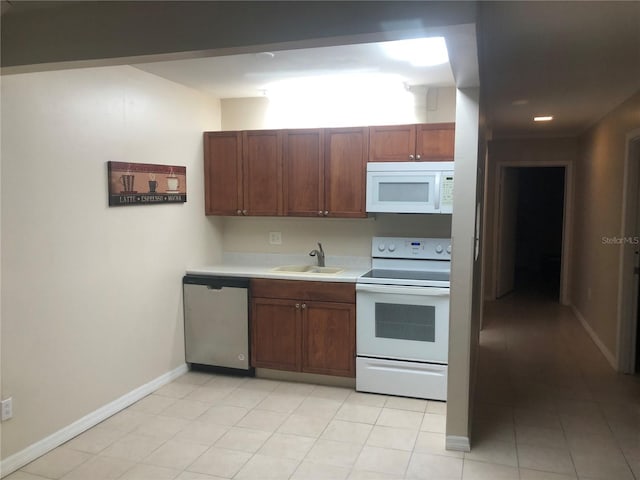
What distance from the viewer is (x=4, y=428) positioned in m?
2.65

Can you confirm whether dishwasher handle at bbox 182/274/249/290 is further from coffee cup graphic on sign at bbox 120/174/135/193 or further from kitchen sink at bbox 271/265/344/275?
coffee cup graphic on sign at bbox 120/174/135/193

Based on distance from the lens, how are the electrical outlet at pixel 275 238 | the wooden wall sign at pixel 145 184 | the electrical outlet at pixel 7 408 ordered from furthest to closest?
the electrical outlet at pixel 275 238, the wooden wall sign at pixel 145 184, the electrical outlet at pixel 7 408

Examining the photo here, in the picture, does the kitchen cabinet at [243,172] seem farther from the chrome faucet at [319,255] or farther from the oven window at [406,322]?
the oven window at [406,322]

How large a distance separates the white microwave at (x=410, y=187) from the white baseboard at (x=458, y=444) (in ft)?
5.20

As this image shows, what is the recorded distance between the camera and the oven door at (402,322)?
3.56m

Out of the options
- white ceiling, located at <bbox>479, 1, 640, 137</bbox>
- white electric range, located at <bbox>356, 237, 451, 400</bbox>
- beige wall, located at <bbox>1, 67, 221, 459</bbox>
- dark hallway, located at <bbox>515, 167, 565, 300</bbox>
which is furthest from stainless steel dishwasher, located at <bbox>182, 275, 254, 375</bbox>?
dark hallway, located at <bbox>515, 167, 565, 300</bbox>

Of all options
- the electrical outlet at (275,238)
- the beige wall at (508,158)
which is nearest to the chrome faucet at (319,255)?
the electrical outlet at (275,238)

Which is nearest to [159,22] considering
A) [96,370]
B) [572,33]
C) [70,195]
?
[70,195]

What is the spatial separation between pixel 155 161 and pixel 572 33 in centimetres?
282

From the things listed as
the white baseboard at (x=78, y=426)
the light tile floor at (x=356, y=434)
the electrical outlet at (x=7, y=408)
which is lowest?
the light tile floor at (x=356, y=434)

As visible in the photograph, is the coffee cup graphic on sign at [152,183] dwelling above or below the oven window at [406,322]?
above

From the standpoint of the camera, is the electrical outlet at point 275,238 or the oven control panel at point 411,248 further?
the electrical outlet at point 275,238

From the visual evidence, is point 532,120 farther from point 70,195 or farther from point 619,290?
point 70,195

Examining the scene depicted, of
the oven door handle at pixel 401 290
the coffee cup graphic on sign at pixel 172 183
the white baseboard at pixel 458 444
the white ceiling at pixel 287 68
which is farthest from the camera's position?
the coffee cup graphic on sign at pixel 172 183
